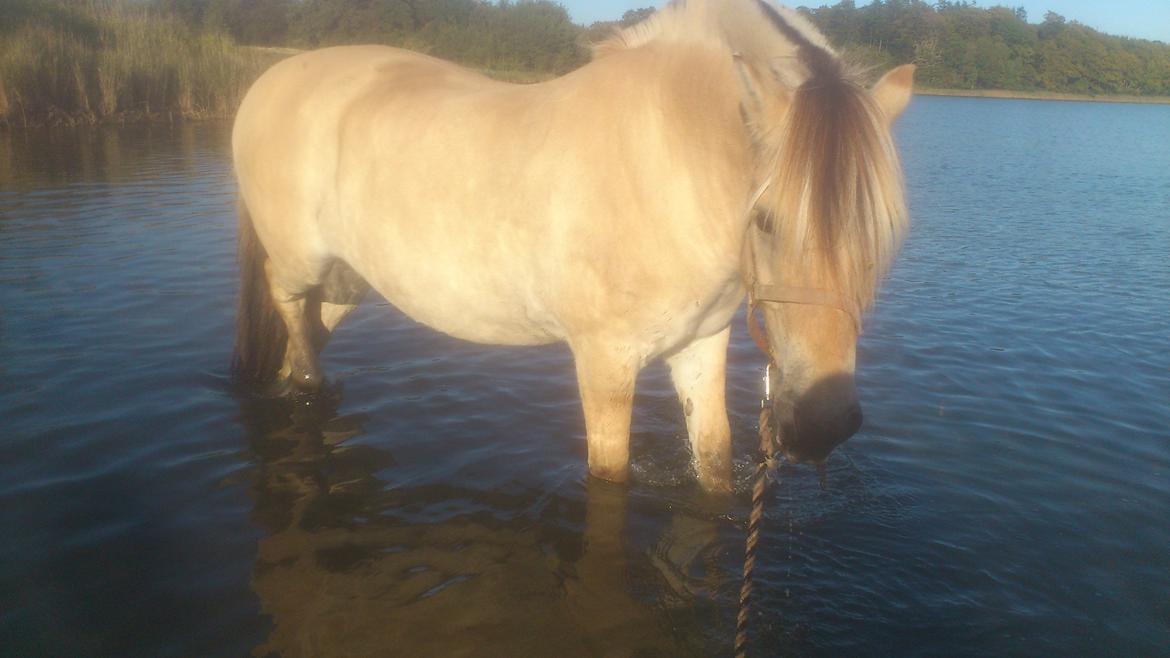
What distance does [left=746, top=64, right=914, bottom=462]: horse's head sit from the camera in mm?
2068

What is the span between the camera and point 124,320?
6.13 metres

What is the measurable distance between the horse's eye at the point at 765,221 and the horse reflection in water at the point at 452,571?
1.59 m

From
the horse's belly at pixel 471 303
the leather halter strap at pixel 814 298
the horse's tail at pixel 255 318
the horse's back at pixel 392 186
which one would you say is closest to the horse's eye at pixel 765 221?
the leather halter strap at pixel 814 298

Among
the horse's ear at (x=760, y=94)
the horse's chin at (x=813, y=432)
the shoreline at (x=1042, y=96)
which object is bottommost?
the horse's chin at (x=813, y=432)

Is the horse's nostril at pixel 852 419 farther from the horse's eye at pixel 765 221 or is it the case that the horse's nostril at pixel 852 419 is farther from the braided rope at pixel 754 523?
the horse's eye at pixel 765 221

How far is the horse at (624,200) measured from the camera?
216cm

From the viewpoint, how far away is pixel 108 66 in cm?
1722


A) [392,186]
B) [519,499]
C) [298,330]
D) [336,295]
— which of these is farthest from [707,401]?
[298,330]

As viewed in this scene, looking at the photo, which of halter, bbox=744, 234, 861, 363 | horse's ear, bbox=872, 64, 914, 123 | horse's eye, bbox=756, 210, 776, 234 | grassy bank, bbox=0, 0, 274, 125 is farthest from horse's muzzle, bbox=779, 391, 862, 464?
grassy bank, bbox=0, 0, 274, 125

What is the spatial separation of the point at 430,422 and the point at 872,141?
356cm

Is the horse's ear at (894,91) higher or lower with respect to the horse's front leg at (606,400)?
higher

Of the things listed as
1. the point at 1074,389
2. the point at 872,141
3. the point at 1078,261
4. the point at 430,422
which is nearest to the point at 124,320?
the point at 430,422

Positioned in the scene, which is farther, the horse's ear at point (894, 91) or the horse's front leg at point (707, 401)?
the horse's front leg at point (707, 401)

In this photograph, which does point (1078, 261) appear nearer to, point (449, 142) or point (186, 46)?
point (449, 142)
